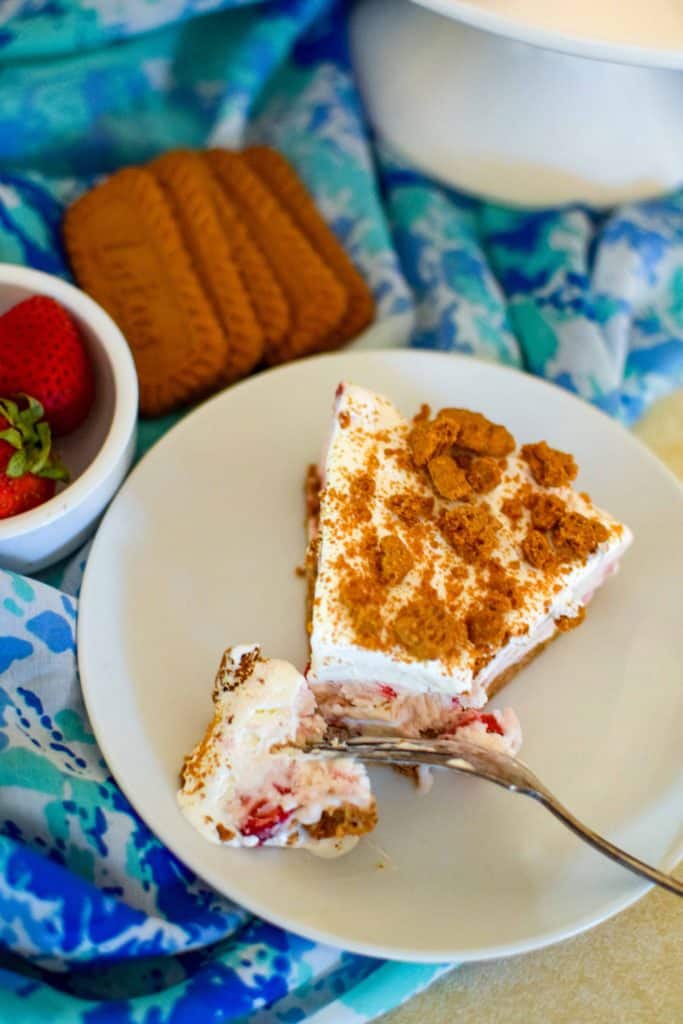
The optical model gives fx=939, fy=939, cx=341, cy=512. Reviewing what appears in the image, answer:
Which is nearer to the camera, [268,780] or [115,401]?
[268,780]

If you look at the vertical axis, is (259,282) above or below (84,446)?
above

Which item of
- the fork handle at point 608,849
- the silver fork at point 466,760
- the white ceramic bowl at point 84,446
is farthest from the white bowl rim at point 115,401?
the fork handle at point 608,849

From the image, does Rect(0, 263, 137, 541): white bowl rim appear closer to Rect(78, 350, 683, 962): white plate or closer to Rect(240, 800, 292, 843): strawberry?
Rect(78, 350, 683, 962): white plate

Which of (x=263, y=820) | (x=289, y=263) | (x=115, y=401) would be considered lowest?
(x=263, y=820)

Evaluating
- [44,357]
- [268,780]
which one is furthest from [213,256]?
[268,780]

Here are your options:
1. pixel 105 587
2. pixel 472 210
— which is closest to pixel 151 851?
pixel 105 587

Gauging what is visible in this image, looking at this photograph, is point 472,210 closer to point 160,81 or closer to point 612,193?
point 612,193

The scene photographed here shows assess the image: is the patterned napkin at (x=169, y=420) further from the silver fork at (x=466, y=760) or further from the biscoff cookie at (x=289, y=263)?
the silver fork at (x=466, y=760)

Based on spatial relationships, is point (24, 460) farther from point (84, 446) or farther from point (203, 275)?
point (203, 275)
